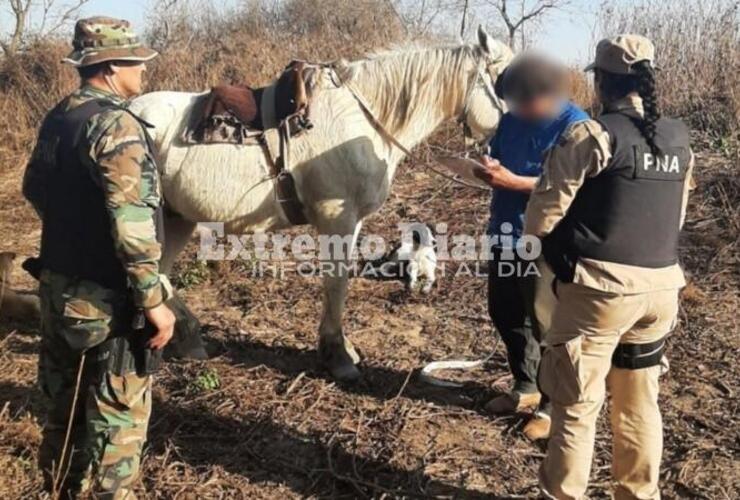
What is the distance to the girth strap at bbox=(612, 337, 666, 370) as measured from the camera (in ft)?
8.12

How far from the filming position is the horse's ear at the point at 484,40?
12.7ft

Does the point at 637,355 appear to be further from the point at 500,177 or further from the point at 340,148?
the point at 340,148

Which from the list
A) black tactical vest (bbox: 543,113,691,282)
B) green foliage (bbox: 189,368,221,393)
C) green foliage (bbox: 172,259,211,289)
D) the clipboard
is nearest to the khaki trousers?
black tactical vest (bbox: 543,113,691,282)

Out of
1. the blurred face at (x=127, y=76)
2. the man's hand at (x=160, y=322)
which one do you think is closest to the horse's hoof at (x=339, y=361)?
the man's hand at (x=160, y=322)

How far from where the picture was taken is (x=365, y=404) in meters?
3.72

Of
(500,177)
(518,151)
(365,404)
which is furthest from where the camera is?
(365,404)

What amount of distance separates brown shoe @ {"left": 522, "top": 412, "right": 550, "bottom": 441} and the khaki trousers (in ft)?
2.60

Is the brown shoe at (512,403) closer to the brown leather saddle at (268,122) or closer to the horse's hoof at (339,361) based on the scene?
the horse's hoof at (339,361)

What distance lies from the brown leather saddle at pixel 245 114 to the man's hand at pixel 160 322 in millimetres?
1654

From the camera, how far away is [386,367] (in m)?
4.20

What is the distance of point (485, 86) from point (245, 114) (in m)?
1.46

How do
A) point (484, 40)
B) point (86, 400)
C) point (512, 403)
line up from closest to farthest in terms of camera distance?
1. point (86, 400)
2. point (512, 403)
3. point (484, 40)

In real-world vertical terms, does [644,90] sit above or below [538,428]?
above

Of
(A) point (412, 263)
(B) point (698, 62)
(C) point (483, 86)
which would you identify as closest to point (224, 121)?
(C) point (483, 86)
